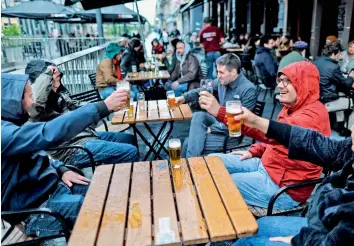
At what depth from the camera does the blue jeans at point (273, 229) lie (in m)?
1.71

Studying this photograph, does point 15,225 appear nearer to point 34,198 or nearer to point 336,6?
point 34,198

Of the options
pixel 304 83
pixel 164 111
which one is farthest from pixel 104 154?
pixel 304 83

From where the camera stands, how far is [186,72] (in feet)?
20.6

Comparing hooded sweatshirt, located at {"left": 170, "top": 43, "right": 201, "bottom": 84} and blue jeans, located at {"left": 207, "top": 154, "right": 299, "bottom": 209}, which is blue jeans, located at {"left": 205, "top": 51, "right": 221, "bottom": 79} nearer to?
hooded sweatshirt, located at {"left": 170, "top": 43, "right": 201, "bottom": 84}

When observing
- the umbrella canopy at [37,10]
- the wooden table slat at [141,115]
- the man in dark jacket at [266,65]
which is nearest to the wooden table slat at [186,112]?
the wooden table slat at [141,115]

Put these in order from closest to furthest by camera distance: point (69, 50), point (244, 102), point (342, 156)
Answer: point (342, 156) → point (244, 102) → point (69, 50)

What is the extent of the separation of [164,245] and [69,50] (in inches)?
541

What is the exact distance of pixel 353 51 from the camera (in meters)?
5.62

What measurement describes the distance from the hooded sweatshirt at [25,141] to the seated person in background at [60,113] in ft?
2.80

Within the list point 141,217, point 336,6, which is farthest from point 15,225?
point 336,6

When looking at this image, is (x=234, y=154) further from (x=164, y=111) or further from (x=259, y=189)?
(x=164, y=111)

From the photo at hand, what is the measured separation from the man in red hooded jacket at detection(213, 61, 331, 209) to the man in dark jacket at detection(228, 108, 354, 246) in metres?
0.25

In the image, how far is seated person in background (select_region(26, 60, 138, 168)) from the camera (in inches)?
112

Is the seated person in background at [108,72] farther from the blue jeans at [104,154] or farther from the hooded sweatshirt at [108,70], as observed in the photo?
the blue jeans at [104,154]
